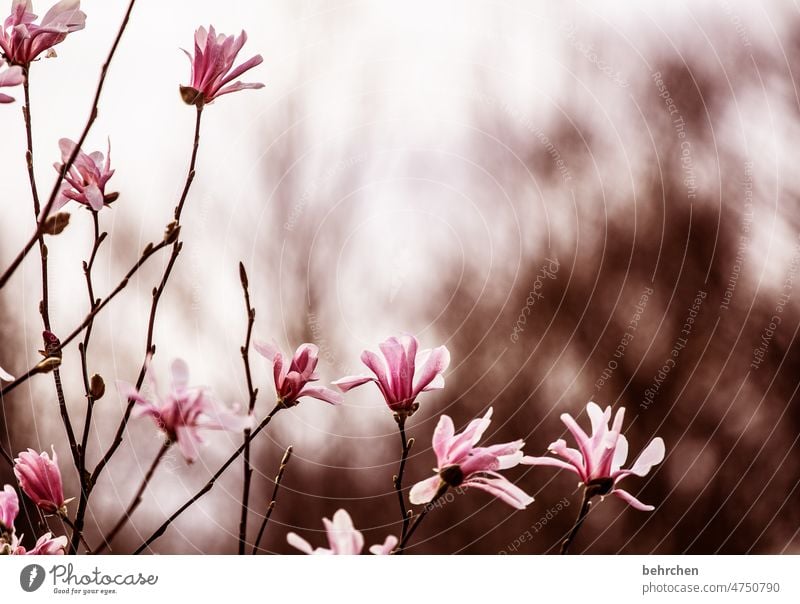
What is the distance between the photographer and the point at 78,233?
0.63 meters

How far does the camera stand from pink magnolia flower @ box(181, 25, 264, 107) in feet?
1.36

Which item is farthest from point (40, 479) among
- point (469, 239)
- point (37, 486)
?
point (469, 239)

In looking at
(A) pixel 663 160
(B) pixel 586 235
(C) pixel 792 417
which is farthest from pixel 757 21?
(C) pixel 792 417

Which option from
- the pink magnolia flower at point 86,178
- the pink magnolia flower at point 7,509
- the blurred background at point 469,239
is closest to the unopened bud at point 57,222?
the pink magnolia flower at point 86,178

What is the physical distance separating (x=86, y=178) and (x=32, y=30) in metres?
0.09

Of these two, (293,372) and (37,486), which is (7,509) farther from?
(293,372)

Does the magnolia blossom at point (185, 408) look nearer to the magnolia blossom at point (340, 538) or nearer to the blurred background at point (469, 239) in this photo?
the magnolia blossom at point (340, 538)

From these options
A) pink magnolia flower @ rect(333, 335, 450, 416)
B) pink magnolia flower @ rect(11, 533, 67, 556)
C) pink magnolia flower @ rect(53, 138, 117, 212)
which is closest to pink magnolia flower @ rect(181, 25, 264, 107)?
pink magnolia flower @ rect(53, 138, 117, 212)

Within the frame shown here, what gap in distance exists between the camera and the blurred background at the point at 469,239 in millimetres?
655

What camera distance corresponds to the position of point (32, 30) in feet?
1.30

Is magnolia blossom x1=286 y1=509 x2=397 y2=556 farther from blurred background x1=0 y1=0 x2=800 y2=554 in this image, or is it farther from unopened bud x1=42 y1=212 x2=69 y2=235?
blurred background x1=0 y1=0 x2=800 y2=554

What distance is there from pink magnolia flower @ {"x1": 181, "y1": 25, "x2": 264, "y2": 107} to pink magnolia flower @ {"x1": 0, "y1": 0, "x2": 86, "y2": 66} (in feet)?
0.23
